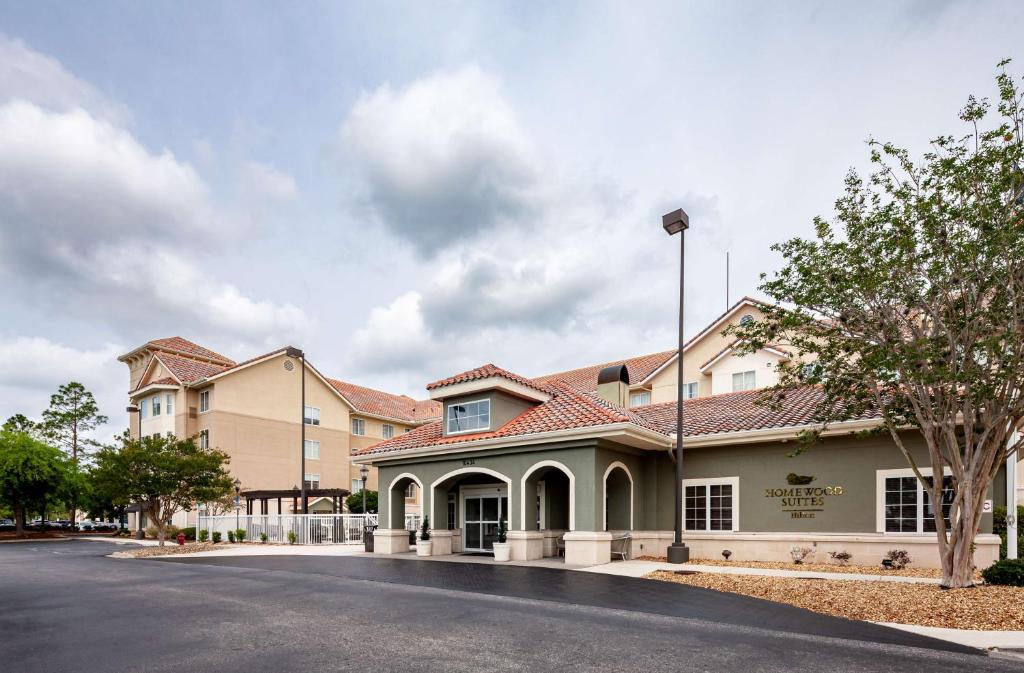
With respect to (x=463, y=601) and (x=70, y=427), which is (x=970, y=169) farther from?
(x=70, y=427)

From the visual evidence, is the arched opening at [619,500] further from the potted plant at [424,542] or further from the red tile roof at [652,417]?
the potted plant at [424,542]

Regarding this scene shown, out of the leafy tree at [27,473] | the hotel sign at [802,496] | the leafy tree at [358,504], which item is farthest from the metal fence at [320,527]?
the leafy tree at [27,473]

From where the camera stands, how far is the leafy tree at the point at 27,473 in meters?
42.0

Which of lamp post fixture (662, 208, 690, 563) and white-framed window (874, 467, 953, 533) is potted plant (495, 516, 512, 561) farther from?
white-framed window (874, 467, 953, 533)

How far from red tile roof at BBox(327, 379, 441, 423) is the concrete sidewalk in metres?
36.0

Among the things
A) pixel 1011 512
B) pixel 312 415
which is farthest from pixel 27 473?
pixel 1011 512

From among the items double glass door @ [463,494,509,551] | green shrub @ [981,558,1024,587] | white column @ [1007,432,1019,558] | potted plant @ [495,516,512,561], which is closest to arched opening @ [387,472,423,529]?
double glass door @ [463,494,509,551]

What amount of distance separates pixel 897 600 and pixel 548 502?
1104 cm

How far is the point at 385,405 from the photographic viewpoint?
A: 55188 millimetres

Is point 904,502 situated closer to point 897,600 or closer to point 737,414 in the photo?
point 737,414

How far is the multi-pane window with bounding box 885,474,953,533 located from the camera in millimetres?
16141

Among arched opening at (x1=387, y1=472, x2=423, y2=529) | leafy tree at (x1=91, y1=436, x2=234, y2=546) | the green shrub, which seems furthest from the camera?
leafy tree at (x1=91, y1=436, x2=234, y2=546)

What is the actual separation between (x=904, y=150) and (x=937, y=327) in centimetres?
371

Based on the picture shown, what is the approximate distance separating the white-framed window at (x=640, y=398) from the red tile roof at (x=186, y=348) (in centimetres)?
3336
